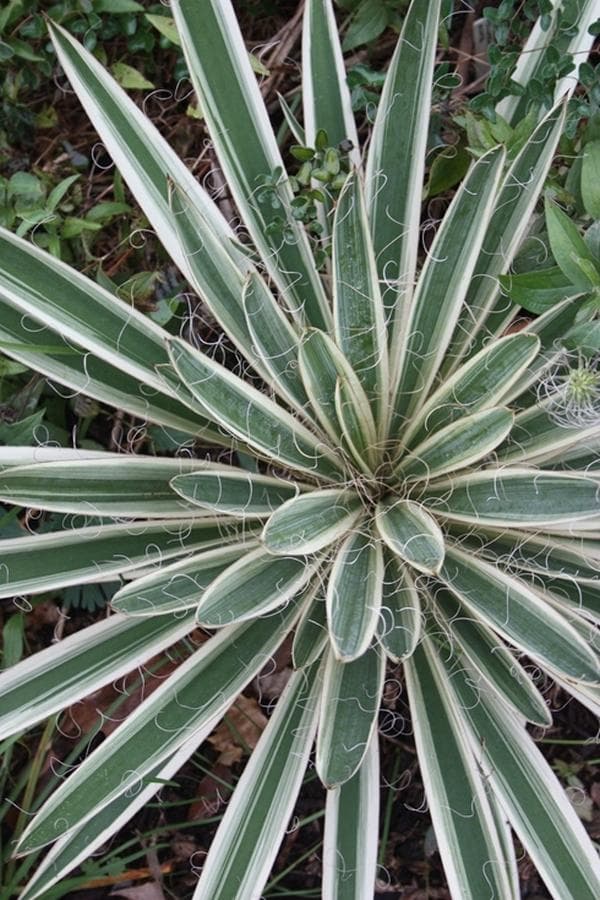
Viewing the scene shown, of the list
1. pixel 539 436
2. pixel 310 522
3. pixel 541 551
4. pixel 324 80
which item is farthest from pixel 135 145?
pixel 541 551

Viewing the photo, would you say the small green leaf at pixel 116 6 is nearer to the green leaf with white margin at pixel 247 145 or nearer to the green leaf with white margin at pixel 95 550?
the green leaf with white margin at pixel 247 145

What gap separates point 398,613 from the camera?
4.00 ft

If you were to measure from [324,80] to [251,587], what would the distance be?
31.8 inches

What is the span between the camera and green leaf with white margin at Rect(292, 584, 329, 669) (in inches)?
51.1

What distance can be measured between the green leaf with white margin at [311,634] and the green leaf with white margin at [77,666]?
0.19 meters

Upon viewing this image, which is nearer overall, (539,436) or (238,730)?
(539,436)

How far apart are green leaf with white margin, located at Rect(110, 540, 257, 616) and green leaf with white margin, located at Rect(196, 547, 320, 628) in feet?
0.17

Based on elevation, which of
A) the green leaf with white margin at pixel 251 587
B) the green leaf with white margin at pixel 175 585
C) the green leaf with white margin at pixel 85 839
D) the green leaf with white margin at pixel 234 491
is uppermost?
the green leaf with white margin at pixel 234 491

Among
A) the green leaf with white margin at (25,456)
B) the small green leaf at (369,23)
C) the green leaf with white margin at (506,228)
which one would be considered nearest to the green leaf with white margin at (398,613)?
the green leaf with white margin at (506,228)

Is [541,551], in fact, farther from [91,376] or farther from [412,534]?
[91,376]

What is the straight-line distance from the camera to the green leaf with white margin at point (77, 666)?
131cm

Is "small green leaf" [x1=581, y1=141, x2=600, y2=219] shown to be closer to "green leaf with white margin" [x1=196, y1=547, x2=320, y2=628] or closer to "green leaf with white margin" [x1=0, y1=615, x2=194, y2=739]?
"green leaf with white margin" [x1=196, y1=547, x2=320, y2=628]

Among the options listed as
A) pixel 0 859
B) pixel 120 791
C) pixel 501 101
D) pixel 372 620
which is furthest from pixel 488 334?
pixel 0 859

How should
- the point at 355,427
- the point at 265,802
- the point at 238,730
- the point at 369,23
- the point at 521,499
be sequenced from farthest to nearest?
the point at 238,730, the point at 369,23, the point at 265,802, the point at 355,427, the point at 521,499
